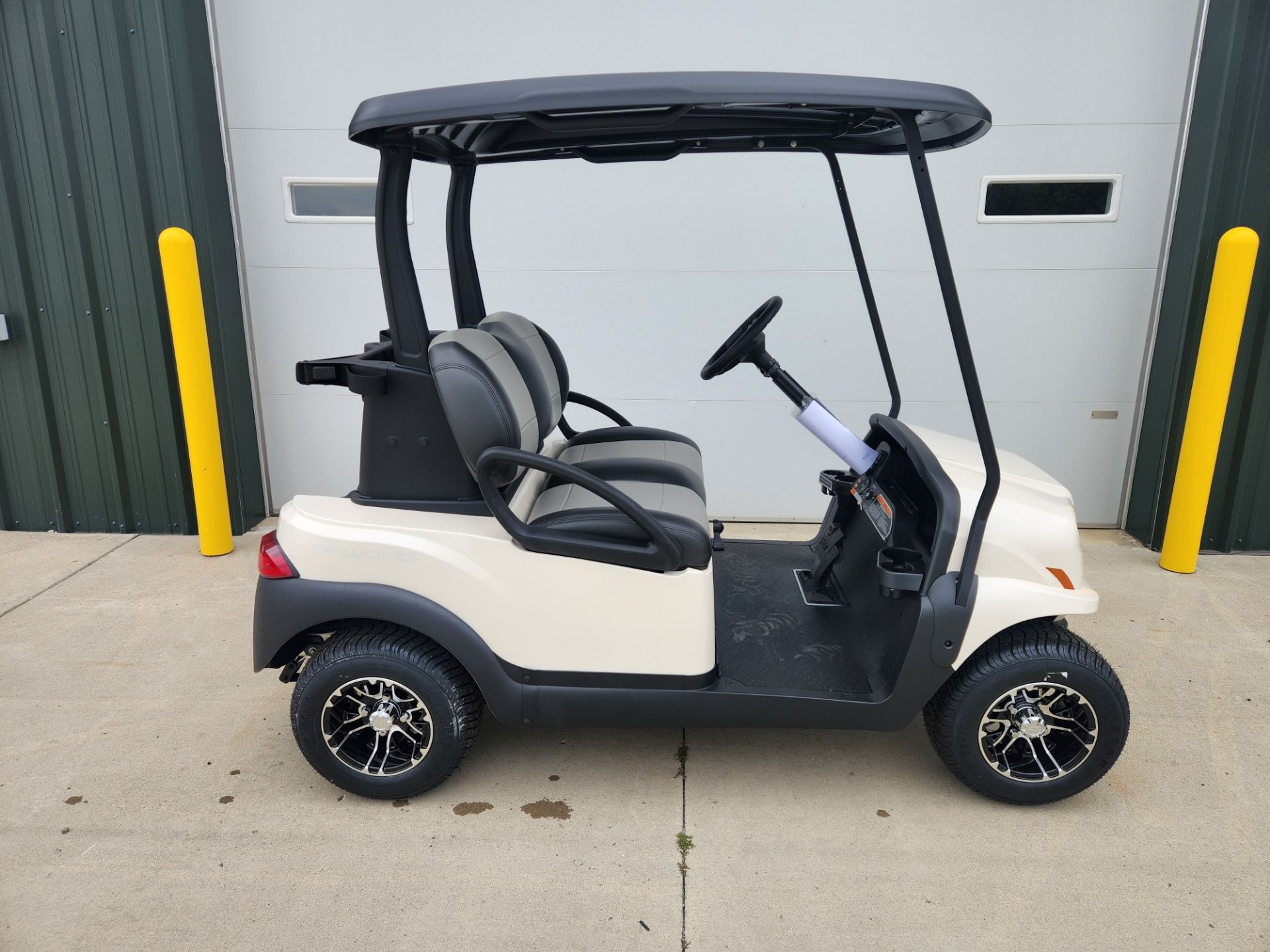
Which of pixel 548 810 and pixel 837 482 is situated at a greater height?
pixel 837 482

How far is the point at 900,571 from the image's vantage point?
7.16ft

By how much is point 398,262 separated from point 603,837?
1577 millimetres

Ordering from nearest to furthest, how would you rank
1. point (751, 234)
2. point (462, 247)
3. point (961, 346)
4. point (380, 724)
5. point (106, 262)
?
point (961, 346)
point (380, 724)
point (462, 247)
point (106, 262)
point (751, 234)

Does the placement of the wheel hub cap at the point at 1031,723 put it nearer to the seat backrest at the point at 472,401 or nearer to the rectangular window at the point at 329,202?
the seat backrest at the point at 472,401

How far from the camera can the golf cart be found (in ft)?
6.94

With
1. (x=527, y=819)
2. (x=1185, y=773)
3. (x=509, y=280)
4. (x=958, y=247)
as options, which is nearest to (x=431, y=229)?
(x=509, y=280)

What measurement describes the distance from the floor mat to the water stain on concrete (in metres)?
0.56

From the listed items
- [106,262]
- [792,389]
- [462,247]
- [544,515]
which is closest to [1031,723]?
[792,389]

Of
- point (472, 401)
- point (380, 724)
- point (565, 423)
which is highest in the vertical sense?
point (472, 401)

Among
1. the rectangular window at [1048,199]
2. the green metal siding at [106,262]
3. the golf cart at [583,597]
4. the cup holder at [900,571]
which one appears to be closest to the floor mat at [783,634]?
the golf cart at [583,597]

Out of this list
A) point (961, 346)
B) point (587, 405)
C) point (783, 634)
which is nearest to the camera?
point (961, 346)

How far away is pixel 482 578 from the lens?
85.0 inches

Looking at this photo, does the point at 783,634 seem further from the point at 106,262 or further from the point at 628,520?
the point at 106,262

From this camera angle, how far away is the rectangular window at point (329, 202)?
415 centimetres
